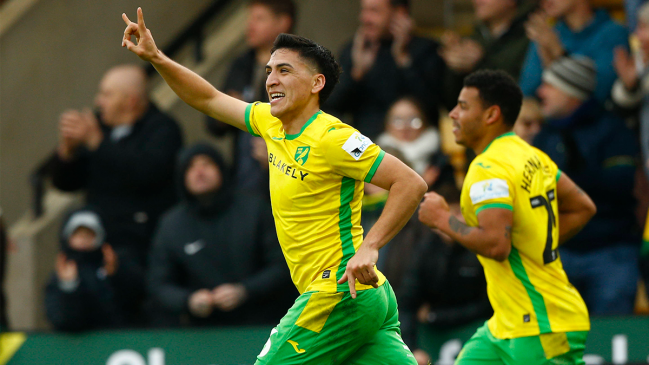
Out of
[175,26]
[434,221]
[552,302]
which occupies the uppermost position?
[175,26]

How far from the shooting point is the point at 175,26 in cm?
1214

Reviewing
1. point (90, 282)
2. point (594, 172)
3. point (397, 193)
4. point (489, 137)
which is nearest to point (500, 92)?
point (489, 137)

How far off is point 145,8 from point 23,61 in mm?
1537

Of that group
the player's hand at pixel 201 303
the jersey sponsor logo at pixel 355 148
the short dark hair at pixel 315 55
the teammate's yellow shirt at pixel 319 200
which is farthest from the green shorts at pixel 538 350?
the player's hand at pixel 201 303

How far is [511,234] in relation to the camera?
19.0ft

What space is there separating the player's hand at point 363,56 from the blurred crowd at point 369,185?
0.04 ft

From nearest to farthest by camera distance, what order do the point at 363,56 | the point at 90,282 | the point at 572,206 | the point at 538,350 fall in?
the point at 538,350 → the point at 572,206 → the point at 90,282 → the point at 363,56

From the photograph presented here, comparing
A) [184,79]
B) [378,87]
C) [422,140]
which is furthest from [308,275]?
[378,87]

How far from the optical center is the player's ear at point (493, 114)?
6.07 meters

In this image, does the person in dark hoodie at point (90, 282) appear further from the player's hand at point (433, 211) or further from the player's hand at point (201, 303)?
the player's hand at point (433, 211)

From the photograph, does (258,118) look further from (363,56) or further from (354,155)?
(363,56)

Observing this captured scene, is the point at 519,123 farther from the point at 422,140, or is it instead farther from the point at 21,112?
the point at 21,112

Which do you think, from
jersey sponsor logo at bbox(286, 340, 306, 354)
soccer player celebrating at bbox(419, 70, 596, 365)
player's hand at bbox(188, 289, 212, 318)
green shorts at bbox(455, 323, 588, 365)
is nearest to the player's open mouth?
soccer player celebrating at bbox(419, 70, 596, 365)

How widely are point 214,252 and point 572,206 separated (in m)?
3.57
